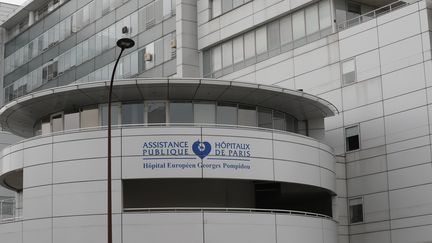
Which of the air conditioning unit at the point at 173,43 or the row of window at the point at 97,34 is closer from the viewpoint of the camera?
the air conditioning unit at the point at 173,43

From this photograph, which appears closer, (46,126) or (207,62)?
(46,126)

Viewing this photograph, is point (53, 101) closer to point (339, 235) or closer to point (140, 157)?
point (140, 157)

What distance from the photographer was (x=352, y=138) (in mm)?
41062

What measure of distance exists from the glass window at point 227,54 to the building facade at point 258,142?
0.11m

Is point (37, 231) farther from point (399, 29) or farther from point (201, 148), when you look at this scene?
point (399, 29)

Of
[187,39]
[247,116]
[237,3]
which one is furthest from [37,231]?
[237,3]

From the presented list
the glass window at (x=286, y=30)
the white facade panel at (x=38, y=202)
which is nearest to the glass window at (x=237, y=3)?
the glass window at (x=286, y=30)

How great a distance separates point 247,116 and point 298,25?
38.0ft

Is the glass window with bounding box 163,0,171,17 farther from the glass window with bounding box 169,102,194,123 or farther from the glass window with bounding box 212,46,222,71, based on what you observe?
the glass window with bounding box 169,102,194,123

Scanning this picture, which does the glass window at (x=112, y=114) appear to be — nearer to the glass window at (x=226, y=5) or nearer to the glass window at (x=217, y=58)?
the glass window at (x=217, y=58)

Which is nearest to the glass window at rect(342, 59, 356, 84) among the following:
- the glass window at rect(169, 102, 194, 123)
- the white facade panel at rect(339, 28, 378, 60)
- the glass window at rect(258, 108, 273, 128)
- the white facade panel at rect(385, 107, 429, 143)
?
the white facade panel at rect(339, 28, 378, 60)

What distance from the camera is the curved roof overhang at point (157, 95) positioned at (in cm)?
3356

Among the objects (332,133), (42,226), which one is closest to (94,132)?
(42,226)

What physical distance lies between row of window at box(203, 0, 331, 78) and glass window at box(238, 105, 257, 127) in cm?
976
